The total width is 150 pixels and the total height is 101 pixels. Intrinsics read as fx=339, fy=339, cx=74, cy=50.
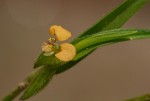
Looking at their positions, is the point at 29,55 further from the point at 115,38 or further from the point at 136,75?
A: the point at 115,38

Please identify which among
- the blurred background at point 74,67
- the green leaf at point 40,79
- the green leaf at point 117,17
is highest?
the green leaf at point 117,17

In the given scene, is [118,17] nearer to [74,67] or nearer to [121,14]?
[121,14]

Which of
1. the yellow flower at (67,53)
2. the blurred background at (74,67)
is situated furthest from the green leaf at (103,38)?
the blurred background at (74,67)

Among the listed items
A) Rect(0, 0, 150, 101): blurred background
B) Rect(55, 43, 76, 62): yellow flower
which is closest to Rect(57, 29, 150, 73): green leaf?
Rect(55, 43, 76, 62): yellow flower

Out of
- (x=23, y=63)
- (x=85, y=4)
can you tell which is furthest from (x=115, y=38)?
(x=85, y=4)

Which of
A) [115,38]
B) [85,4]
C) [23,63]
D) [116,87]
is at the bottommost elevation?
[116,87]

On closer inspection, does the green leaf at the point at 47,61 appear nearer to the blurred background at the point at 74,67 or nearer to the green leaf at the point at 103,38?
→ the green leaf at the point at 103,38
